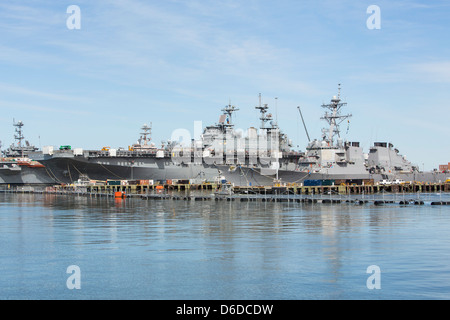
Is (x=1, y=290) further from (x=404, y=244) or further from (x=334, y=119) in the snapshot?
(x=334, y=119)

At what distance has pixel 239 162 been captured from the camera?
67.7 m

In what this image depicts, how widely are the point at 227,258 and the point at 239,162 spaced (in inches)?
1954

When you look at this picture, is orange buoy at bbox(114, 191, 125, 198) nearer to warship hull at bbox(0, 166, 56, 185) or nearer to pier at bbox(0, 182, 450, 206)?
pier at bbox(0, 182, 450, 206)

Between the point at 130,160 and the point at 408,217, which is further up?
the point at 130,160

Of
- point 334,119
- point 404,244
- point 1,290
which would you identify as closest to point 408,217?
point 404,244

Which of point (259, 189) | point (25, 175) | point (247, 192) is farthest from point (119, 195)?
point (25, 175)

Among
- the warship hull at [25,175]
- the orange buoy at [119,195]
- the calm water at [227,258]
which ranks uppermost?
the warship hull at [25,175]

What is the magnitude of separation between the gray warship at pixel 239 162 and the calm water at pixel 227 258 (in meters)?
35.2

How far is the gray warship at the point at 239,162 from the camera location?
65875 millimetres

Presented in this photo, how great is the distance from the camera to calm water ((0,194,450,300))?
45.8 feet

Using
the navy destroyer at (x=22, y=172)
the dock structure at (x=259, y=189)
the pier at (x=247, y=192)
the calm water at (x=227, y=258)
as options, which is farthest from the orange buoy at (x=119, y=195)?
the calm water at (x=227, y=258)

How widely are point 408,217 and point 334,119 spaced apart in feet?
127

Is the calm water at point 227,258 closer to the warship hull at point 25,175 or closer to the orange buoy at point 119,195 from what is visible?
the orange buoy at point 119,195

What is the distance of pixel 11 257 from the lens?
19.2 metres
